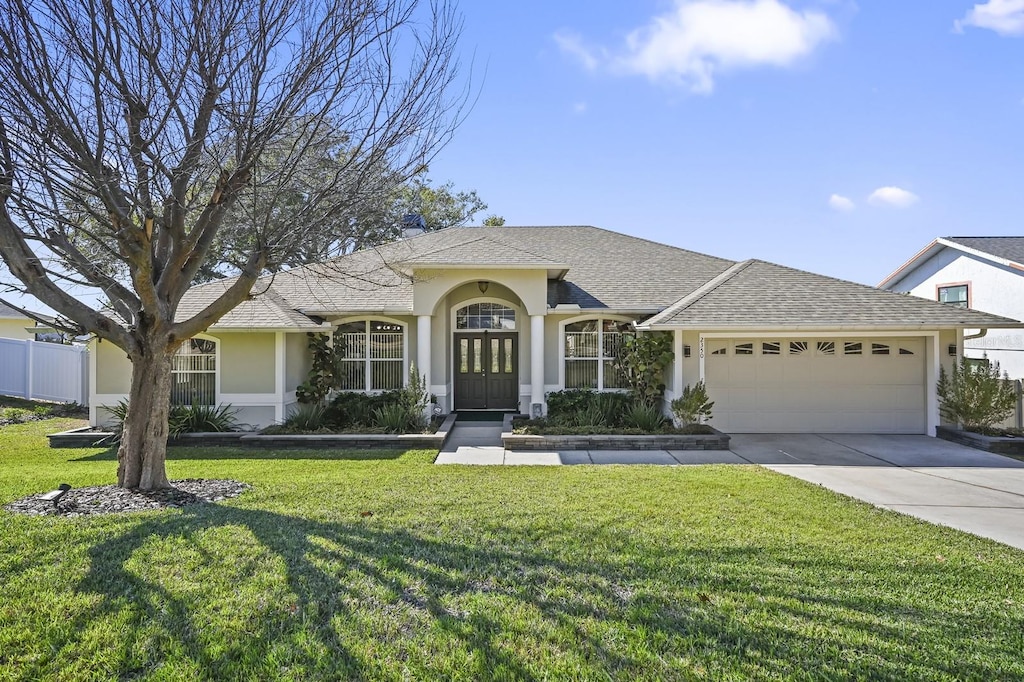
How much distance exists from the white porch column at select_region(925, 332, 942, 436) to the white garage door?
0.13 m

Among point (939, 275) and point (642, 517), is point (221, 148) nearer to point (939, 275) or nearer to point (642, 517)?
point (642, 517)

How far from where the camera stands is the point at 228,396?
12.9m

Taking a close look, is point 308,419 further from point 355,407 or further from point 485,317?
point 485,317

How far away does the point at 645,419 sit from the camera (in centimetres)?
1173

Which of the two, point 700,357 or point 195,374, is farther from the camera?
point 195,374

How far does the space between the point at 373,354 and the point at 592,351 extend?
5581 mm

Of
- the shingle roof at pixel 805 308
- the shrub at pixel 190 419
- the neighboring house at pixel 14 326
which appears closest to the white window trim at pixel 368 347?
the shrub at pixel 190 419

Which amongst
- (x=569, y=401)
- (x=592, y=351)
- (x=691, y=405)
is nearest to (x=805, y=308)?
(x=691, y=405)

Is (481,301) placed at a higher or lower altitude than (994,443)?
higher

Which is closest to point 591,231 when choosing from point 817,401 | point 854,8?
point 817,401

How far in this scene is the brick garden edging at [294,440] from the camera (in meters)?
11.0

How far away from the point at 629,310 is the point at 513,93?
657cm

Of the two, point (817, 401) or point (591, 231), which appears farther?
point (591, 231)

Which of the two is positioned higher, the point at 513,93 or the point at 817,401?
the point at 513,93
